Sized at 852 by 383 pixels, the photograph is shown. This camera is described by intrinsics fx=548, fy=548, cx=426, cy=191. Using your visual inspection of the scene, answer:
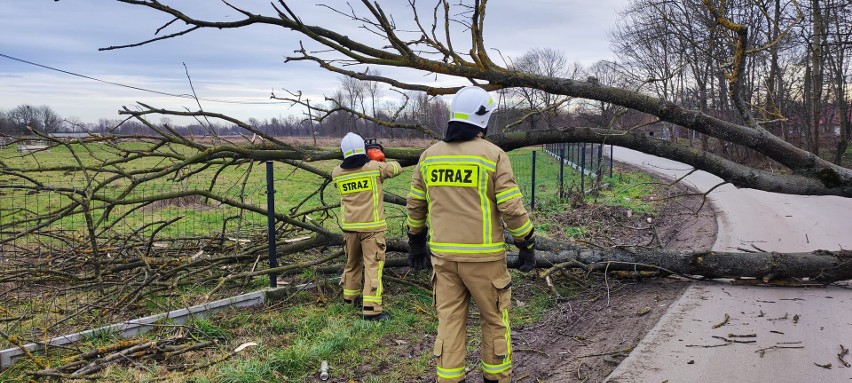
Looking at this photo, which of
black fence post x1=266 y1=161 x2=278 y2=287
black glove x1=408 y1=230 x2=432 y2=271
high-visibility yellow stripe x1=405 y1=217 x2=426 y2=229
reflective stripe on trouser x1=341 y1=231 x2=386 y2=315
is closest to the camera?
high-visibility yellow stripe x1=405 y1=217 x2=426 y2=229

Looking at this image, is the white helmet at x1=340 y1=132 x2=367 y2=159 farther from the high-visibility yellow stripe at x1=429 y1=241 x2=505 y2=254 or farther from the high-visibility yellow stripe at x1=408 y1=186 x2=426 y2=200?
the high-visibility yellow stripe at x1=429 y1=241 x2=505 y2=254

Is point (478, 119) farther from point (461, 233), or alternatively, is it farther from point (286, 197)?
point (286, 197)

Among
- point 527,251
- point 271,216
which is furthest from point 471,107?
point 271,216

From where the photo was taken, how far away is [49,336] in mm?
4816

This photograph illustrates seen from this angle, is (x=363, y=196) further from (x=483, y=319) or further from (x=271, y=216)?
(x=483, y=319)

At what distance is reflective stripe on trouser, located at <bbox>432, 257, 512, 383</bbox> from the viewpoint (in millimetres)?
3586

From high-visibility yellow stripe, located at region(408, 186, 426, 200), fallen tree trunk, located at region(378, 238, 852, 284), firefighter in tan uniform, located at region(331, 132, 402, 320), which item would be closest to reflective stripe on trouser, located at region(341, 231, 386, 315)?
firefighter in tan uniform, located at region(331, 132, 402, 320)

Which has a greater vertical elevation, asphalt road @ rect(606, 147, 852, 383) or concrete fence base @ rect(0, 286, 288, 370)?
asphalt road @ rect(606, 147, 852, 383)

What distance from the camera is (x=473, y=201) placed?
3.59 meters

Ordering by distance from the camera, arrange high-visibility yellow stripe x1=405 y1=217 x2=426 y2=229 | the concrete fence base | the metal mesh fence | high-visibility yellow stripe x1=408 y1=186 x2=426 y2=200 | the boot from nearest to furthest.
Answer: high-visibility yellow stripe x1=408 y1=186 x2=426 y2=200
high-visibility yellow stripe x1=405 y1=217 x2=426 y2=229
the concrete fence base
the boot
the metal mesh fence

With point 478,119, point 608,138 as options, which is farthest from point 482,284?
point 608,138

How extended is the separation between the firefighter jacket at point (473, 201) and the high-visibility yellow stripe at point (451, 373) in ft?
2.38

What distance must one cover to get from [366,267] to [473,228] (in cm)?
227

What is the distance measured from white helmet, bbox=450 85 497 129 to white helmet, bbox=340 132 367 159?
2.20 metres
